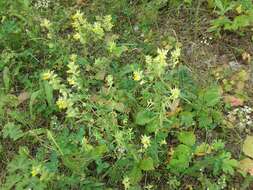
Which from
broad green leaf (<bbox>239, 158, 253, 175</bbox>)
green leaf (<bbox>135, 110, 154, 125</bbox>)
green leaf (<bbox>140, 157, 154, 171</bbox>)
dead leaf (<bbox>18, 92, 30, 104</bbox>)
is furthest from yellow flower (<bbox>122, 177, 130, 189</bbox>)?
dead leaf (<bbox>18, 92, 30, 104</bbox>)

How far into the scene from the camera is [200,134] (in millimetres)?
3301

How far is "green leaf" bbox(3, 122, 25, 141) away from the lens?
3.19 m

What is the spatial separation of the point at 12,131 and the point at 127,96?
75 cm

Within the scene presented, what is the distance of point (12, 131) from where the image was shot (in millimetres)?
3197

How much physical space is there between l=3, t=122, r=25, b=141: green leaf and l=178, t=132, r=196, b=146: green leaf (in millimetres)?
976

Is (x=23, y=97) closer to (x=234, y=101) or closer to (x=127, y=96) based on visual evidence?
(x=127, y=96)

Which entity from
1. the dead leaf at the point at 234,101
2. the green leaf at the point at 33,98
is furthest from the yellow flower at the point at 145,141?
the green leaf at the point at 33,98

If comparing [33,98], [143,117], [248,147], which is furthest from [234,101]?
[33,98]

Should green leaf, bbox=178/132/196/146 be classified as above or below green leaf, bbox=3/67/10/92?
below

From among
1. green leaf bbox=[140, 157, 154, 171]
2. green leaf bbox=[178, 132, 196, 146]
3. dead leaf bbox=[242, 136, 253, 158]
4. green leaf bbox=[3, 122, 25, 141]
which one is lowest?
dead leaf bbox=[242, 136, 253, 158]

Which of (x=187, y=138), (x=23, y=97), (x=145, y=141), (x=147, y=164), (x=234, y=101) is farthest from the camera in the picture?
(x=23, y=97)

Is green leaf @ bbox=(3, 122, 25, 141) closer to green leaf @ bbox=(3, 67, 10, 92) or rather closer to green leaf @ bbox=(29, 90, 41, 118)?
green leaf @ bbox=(29, 90, 41, 118)

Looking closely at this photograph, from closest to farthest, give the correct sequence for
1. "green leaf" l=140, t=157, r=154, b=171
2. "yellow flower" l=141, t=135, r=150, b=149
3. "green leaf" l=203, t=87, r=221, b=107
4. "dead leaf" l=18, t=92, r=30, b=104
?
"yellow flower" l=141, t=135, r=150, b=149 < "green leaf" l=140, t=157, r=154, b=171 < "green leaf" l=203, t=87, r=221, b=107 < "dead leaf" l=18, t=92, r=30, b=104

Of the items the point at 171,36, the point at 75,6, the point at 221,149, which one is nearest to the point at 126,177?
the point at 221,149
